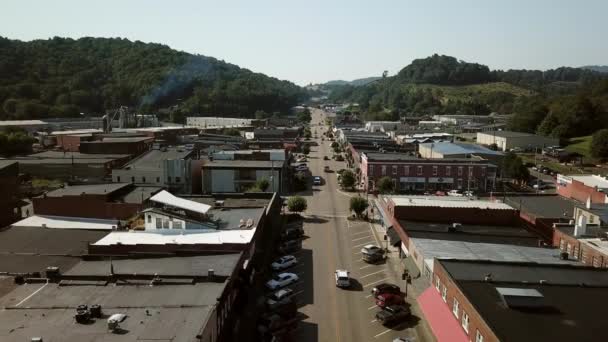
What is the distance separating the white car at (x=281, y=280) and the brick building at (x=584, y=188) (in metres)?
23.6

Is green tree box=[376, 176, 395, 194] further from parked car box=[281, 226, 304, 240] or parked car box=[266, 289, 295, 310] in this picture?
parked car box=[266, 289, 295, 310]

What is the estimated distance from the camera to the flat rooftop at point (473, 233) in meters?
25.8

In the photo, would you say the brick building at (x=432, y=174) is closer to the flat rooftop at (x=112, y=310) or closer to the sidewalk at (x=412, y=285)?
the sidewalk at (x=412, y=285)

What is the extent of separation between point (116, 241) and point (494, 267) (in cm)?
1663

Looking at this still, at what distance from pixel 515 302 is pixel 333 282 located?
11506 millimetres

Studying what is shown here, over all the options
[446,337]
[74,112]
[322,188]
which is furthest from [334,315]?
[74,112]

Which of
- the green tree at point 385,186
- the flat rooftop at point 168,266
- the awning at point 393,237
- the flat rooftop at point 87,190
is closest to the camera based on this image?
the flat rooftop at point 168,266

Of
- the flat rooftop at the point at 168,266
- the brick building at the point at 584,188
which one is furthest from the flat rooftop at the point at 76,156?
the brick building at the point at 584,188

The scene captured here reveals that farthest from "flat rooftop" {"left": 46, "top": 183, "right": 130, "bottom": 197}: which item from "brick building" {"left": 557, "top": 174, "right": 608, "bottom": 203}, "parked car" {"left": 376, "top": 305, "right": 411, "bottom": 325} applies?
"brick building" {"left": 557, "top": 174, "right": 608, "bottom": 203}

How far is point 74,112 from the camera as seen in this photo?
102 metres

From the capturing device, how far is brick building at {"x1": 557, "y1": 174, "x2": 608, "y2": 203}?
34531mm

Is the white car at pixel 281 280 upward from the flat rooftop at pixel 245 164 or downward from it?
downward

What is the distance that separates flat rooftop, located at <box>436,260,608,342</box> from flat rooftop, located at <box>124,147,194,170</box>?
31.8 meters

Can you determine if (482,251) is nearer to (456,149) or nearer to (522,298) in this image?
(522,298)
